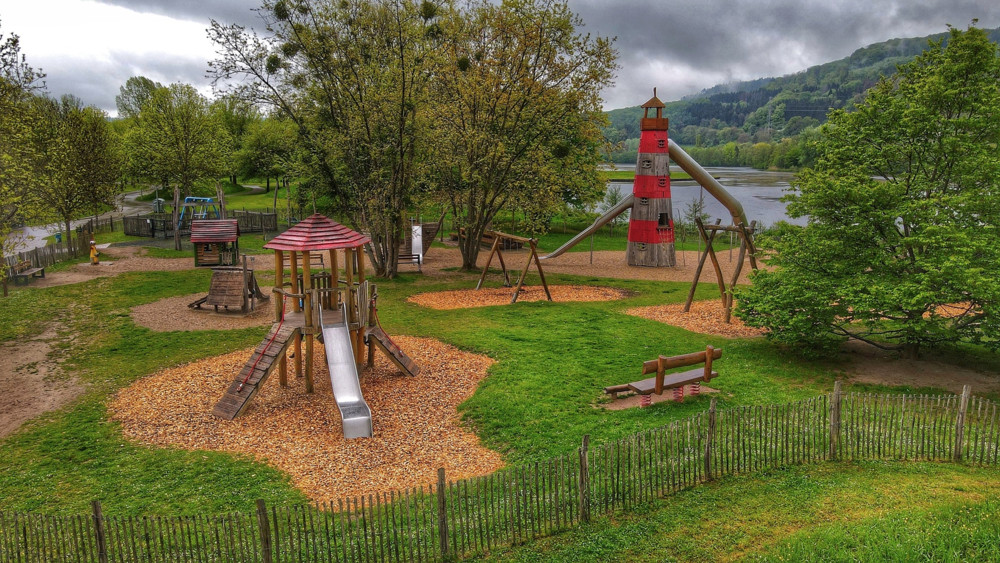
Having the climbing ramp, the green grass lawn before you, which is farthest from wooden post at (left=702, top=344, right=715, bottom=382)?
the climbing ramp

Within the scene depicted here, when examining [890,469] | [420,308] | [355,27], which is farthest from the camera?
[355,27]

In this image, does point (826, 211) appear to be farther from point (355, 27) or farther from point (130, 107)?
point (130, 107)

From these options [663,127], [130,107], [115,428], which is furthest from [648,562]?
[130,107]

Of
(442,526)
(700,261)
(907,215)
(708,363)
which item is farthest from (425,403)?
(700,261)

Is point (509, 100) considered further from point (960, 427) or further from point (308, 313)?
point (960, 427)

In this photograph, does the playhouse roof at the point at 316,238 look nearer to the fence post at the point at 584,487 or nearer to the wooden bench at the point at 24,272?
the fence post at the point at 584,487

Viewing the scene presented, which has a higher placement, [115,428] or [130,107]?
[130,107]

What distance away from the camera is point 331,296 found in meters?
15.8

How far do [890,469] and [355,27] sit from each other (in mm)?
24135

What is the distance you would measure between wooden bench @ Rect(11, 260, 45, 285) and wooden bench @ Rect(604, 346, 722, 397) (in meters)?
25.6

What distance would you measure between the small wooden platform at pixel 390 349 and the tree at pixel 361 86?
1307 centimetres

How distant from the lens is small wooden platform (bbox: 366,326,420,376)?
49.4ft

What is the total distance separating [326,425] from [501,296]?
1368 centimetres

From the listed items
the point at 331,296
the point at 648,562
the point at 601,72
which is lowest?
the point at 648,562
